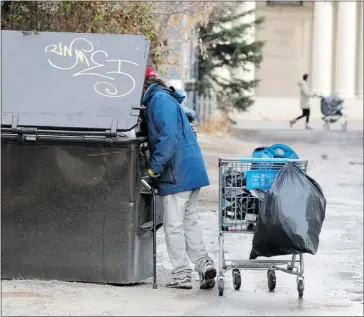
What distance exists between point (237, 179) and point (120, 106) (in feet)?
3.47

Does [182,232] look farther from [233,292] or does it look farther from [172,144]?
[172,144]

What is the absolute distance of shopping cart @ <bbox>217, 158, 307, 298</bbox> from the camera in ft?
25.4

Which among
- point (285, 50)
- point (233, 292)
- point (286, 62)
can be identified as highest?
point (285, 50)

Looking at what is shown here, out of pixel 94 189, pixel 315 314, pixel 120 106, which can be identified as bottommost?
pixel 315 314

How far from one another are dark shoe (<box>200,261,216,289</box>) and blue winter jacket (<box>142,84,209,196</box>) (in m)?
0.63

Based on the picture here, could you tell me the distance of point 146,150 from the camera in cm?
780

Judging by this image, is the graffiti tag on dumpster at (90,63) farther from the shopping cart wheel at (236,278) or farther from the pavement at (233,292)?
the shopping cart wheel at (236,278)

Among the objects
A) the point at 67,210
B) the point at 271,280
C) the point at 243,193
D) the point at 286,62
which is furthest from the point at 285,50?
the point at 67,210

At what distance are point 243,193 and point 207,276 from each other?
2.26 feet

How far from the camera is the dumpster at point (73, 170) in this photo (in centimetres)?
753

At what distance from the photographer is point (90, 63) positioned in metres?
7.86

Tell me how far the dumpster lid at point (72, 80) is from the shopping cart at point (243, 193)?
2.91 feet

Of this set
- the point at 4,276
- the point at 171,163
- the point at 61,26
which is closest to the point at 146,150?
the point at 171,163

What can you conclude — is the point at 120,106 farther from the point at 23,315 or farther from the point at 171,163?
the point at 23,315
